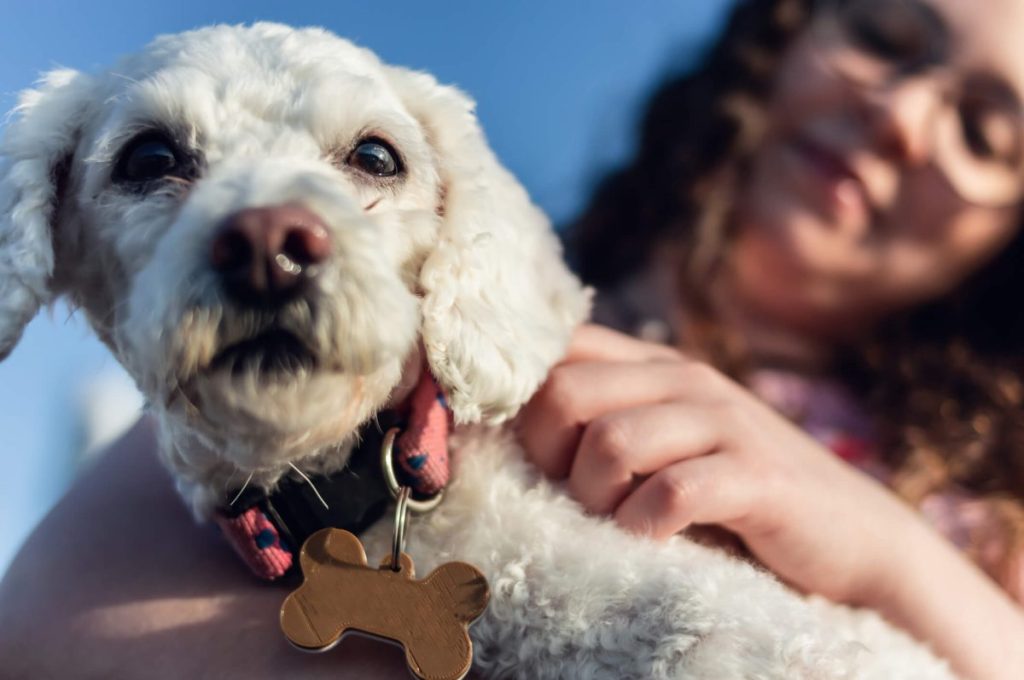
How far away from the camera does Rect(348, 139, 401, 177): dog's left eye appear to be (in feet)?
3.96

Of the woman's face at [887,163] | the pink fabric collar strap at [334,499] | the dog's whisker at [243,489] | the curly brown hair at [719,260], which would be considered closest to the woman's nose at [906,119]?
the woman's face at [887,163]

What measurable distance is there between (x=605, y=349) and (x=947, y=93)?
1.21 meters

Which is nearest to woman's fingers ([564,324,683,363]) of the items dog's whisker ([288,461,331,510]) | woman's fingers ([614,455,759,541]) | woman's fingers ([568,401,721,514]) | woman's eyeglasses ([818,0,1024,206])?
woman's fingers ([568,401,721,514])

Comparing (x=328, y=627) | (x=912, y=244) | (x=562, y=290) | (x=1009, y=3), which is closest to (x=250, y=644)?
(x=328, y=627)

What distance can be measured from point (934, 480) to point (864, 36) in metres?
1.18

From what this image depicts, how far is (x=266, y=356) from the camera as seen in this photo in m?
0.92

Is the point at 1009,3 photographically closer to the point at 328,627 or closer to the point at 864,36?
the point at 864,36

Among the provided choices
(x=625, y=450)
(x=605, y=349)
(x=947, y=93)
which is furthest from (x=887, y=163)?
(x=625, y=450)

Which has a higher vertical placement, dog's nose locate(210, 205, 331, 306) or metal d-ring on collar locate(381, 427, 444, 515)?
dog's nose locate(210, 205, 331, 306)

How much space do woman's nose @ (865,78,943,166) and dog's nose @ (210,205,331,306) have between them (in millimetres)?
1595

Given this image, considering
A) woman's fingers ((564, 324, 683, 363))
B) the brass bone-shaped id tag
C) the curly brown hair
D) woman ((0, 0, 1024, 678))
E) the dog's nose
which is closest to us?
the dog's nose

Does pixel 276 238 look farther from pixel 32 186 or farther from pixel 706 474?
pixel 706 474

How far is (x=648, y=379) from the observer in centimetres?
137

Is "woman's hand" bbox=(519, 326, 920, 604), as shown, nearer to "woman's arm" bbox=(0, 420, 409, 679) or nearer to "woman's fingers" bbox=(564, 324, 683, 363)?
"woman's fingers" bbox=(564, 324, 683, 363)
